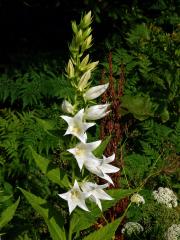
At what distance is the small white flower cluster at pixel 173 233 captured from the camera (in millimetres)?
3798

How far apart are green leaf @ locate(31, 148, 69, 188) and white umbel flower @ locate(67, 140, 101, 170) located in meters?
0.20

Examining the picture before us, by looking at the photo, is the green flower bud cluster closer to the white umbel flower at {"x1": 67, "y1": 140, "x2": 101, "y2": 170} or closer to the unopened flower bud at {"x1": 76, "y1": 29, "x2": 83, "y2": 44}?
the unopened flower bud at {"x1": 76, "y1": 29, "x2": 83, "y2": 44}

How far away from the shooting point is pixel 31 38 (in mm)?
6777

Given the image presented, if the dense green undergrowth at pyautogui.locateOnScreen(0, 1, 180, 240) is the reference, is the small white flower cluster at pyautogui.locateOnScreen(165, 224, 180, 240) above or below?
below

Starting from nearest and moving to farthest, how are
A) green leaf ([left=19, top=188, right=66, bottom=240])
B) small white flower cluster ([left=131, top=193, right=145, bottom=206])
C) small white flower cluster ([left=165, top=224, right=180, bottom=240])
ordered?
green leaf ([left=19, top=188, right=66, bottom=240]) → small white flower cluster ([left=165, top=224, right=180, bottom=240]) → small white flower cluster ([left=131, top=193, right=145, bottom=206])

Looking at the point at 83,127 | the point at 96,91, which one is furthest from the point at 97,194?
the point at 96,91

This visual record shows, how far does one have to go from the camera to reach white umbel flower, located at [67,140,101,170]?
3.13 metres

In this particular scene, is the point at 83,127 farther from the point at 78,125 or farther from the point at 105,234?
the point at 105,234

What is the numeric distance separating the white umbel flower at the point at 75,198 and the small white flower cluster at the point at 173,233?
0.80 metres

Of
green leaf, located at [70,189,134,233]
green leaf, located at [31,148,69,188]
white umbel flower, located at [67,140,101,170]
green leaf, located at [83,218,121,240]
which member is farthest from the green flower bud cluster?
green leaf, located at [83,218,121,240]

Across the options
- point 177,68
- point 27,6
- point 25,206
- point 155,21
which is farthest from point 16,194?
point 27,6

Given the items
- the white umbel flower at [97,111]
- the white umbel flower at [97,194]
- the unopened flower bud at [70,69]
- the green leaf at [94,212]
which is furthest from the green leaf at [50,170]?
the unopened flower bud at [70,69]

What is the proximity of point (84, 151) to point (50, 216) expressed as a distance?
0.50 meters

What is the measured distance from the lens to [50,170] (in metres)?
3.26
